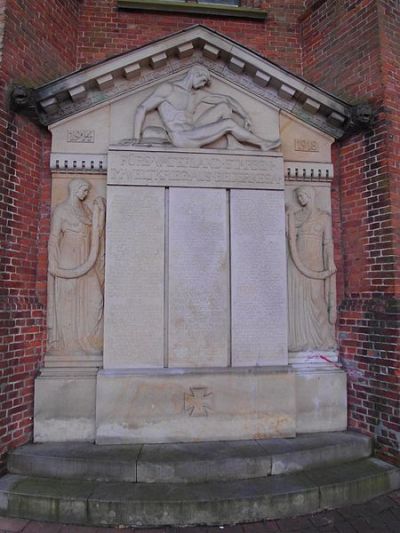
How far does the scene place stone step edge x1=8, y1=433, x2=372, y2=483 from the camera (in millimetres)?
4113

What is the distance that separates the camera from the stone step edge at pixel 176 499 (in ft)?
12.2

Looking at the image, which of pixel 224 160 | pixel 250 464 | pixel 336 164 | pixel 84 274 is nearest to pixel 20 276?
pixel 84 274

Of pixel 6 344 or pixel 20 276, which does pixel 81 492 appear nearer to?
pixel 6 344

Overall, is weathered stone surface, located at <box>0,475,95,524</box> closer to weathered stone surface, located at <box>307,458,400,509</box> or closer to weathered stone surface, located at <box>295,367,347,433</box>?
weathered stone surface, located at <box>307,458,400,509</box>

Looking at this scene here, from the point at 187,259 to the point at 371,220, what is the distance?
2.61 meters

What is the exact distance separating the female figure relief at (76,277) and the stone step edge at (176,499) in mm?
1629

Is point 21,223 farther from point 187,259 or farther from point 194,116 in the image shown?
point 194,116

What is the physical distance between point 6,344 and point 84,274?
49.1 inches

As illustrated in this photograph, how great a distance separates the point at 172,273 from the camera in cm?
496

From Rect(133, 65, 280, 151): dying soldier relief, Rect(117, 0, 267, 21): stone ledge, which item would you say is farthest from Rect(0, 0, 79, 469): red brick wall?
Rect(117, 0, 267, 21): stone ledge

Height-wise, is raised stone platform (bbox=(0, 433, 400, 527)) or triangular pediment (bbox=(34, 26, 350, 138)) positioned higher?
triangular pediment (bbox=(34, 26, 350, 138))

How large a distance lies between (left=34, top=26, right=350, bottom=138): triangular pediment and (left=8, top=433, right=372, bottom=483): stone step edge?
4322mm

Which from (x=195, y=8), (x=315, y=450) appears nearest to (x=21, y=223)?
(x=315, y=450)

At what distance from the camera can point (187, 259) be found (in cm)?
500
